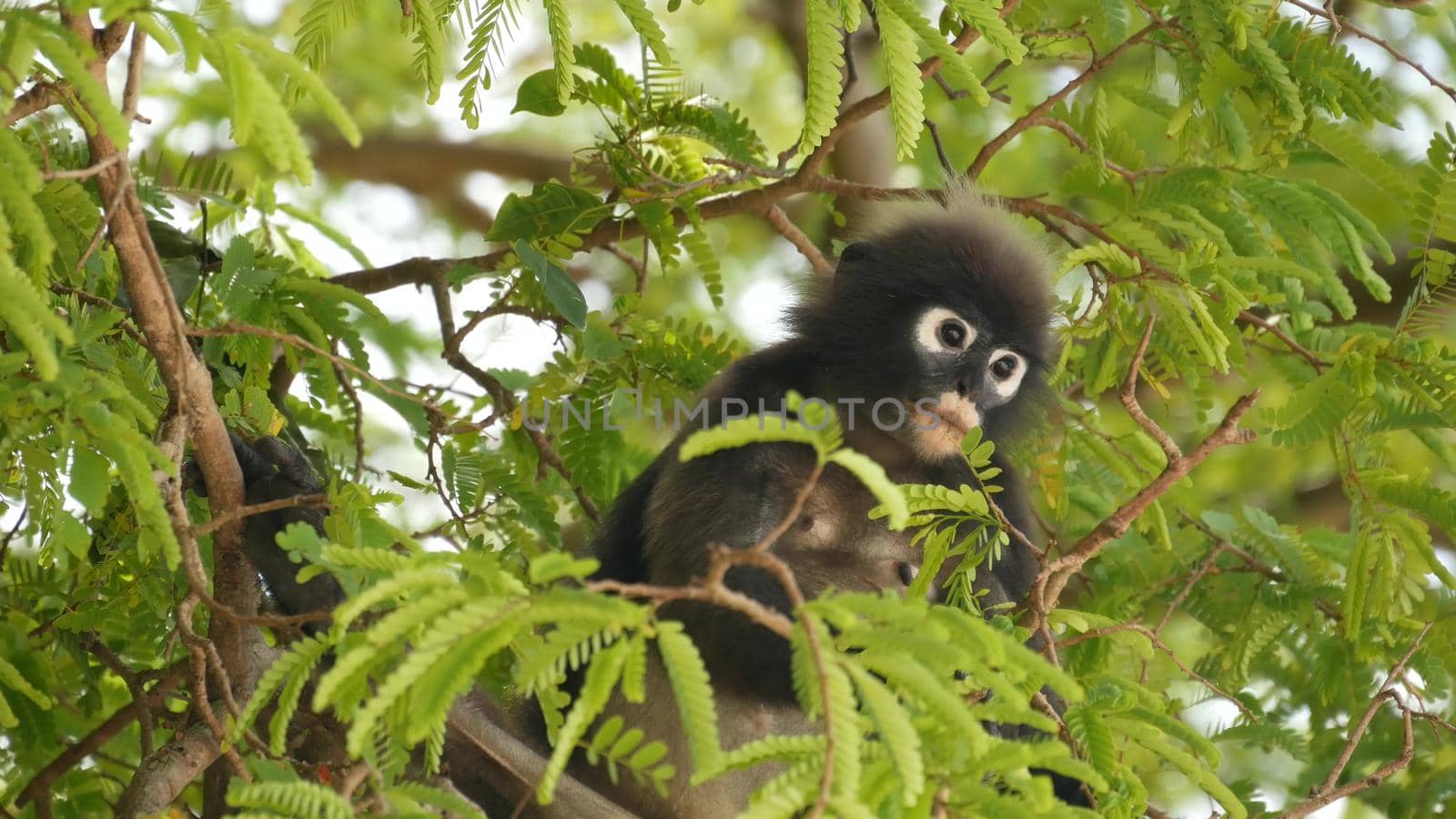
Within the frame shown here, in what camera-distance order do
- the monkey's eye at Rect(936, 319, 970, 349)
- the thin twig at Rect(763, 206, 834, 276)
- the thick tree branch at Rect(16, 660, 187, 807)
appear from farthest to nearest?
the thin twig at Rect(763, 206, 834, 276) → the monkey's eye at Rect(936, 319, 970, 349) → the thick tree branch at Rect(16, 660, 187, 807)

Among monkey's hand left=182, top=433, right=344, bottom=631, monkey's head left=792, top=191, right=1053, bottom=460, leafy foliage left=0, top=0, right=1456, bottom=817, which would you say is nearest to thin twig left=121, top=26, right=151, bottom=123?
leafy foliage left=0, top=0, right=1456, bottom=817

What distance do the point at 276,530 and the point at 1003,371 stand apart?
1.98 meters

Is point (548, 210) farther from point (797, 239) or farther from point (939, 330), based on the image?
point (939, 330)

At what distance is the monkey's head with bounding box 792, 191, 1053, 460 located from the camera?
3.93m

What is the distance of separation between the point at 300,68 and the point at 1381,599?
2851mm

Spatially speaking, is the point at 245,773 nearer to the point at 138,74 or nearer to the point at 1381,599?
the point at 138,74

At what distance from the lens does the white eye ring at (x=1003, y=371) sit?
398cm

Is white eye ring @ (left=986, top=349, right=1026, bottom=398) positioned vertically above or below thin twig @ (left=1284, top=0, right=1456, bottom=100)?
below

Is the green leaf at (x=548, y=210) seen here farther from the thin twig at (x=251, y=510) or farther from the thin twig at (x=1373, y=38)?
the thin twig at (x=1373, y=38)

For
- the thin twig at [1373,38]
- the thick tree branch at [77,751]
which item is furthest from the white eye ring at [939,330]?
the thick tree branch at [77,751]

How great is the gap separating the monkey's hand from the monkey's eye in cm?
172

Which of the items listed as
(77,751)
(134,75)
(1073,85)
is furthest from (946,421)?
(77,751)

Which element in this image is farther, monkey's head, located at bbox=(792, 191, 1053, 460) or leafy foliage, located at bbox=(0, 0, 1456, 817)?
monkey's head, located at bbox=(792, 191, 1053, 460)

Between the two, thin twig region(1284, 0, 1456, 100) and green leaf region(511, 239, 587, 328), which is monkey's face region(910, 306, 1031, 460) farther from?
thin twig region(1284, 0, 1456, 100)
